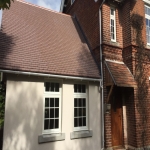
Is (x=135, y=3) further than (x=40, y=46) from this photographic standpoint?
Yes

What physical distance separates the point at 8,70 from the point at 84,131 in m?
3.92

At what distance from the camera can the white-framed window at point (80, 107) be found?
22.8 ft

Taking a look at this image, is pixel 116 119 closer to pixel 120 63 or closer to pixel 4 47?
pixel 120 63

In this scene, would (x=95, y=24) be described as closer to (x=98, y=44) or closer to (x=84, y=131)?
(x=98, y=44)

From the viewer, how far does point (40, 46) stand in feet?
23.5

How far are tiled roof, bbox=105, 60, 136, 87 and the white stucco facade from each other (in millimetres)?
1776

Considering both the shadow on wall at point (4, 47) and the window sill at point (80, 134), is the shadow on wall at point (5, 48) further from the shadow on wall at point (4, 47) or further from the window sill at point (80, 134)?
the window sill at point (80, 134)

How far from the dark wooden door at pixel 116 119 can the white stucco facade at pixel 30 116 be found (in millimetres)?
1024

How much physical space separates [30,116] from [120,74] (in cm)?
413

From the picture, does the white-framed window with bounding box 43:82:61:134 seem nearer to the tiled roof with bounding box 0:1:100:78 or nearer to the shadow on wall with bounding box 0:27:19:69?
the tiled roof with bounding box 0:1:100:78

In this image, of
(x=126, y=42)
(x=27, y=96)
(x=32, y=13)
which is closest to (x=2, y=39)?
(x=27, y=96)

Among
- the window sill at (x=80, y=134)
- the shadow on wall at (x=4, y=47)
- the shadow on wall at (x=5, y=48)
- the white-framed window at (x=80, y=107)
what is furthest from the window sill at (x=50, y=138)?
the shadow on wall at (x=5, y=48)

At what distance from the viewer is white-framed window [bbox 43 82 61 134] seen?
6.30m

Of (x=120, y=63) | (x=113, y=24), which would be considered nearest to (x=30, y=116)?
(x=120, y=63)
